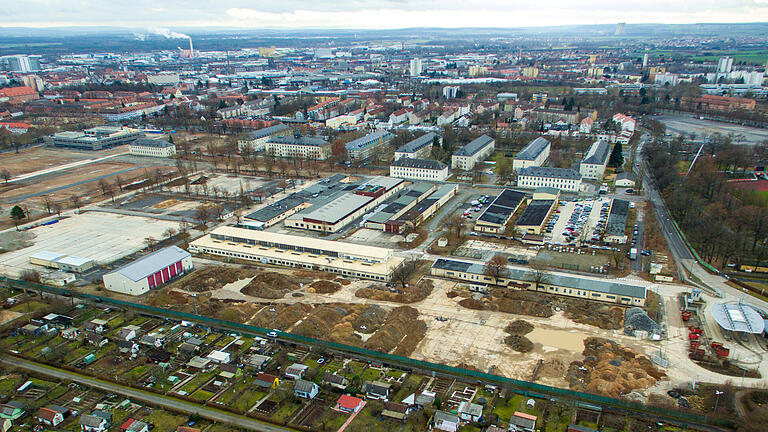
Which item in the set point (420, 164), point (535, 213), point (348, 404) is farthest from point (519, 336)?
point (420, 164)

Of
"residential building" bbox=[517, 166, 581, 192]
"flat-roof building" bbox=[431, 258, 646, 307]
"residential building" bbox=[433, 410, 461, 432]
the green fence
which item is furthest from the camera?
"residential building" bbox=[517, 166, 581, 192]

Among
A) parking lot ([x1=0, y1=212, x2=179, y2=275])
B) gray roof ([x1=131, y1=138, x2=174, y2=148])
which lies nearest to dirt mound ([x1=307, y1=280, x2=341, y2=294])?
parking lot ([x1=0, y1=212, x2=179, y2=275])

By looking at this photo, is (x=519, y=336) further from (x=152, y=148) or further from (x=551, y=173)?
(x=152, y=148)

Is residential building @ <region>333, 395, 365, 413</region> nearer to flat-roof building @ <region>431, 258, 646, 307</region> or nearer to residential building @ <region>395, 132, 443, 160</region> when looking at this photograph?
flat-roof building @ <region>431, 258, 646, 307</region>

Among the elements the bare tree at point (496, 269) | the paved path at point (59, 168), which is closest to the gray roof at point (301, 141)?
the paved path at point (59, 168)

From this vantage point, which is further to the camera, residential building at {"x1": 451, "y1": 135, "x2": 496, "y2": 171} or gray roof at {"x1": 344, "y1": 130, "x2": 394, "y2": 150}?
gray roof at {"x1": 344, "y1": 130, "x2": 394, "y2": 150}
